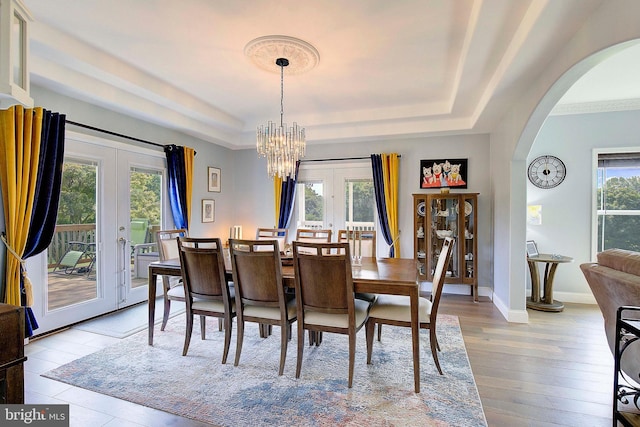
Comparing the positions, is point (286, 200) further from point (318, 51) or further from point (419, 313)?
point (419, 313)

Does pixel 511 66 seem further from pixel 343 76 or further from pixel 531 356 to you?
pixel 531 356

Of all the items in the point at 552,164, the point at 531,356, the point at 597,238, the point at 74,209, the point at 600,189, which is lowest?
the point at 531,356

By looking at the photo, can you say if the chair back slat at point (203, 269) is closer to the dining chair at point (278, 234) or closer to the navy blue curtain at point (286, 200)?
the dining chair at point (278, 234)

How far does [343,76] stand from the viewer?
3.44 metres

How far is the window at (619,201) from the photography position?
4.22m

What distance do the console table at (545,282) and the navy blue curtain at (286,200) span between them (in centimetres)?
356

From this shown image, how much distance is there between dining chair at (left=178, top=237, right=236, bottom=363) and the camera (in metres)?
2.60

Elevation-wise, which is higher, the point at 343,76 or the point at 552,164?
the point at 343,76

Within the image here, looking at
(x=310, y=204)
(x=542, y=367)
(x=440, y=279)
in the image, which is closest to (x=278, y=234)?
(x=310, y=204)

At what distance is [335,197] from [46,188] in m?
3.75

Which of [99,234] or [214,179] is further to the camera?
[214,179]

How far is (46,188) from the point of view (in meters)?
3.04

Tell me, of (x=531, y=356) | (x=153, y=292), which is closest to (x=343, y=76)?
(x=153, y=292)

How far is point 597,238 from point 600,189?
67cm
